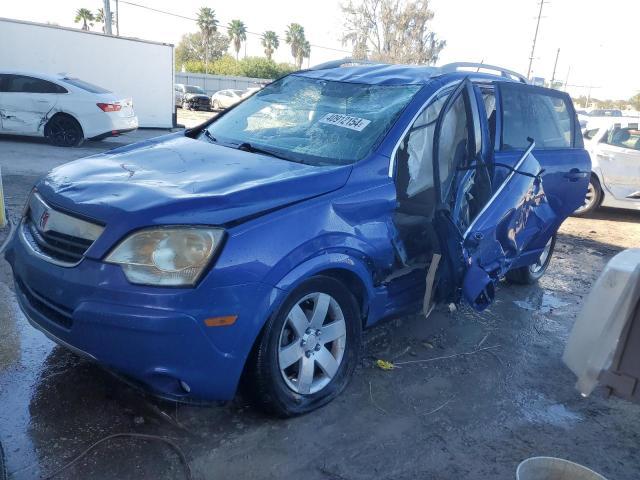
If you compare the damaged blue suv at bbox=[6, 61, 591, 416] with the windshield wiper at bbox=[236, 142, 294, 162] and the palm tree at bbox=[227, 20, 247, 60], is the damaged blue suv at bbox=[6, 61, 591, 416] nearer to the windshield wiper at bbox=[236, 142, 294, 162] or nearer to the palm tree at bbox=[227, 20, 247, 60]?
the windshield wiper at bbox=[236, 142, 294, 162]

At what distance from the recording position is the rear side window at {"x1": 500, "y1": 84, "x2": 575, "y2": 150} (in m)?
4.63

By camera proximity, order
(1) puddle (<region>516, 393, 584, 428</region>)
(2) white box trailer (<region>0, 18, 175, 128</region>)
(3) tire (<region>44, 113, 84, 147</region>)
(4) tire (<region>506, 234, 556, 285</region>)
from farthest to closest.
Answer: (2) white box trailer (<region>0, 18, 175, 128</region>), (3) tire (<region>44, 113, 84, 147</region>), (4) tire (<region>506, 234, 556, 285</region>), (1) puddle (<region>516, 393, 584, 428</region>)

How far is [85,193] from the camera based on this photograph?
287 centimetres

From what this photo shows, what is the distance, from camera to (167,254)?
255cm

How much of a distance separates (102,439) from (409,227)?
2166 mm

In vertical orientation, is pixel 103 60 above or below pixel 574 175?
above

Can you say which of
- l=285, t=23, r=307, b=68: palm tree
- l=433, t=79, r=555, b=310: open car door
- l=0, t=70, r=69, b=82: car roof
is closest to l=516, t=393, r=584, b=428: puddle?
l=433, t=79, r=555, b=310: open car door

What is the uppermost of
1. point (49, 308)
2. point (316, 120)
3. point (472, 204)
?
point (316, 120)

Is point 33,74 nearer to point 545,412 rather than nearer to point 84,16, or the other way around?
point 545,412

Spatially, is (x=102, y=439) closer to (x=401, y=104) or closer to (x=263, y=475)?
(x=263, y=475)

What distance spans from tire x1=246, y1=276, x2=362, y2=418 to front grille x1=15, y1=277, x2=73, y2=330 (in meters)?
0.89

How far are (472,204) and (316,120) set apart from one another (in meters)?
1.24

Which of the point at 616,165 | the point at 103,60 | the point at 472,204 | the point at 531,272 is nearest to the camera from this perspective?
the point at 472,204

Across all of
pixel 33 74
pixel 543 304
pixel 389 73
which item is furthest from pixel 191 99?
pixel 389 73
